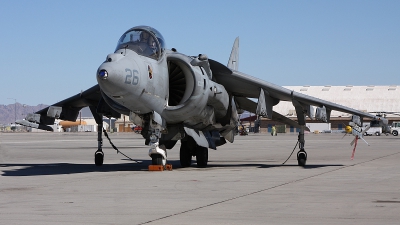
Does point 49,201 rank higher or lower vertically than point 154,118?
lower

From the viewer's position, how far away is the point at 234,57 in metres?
22.9

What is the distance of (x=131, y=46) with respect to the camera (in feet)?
46.5

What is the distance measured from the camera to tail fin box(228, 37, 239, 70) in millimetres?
22625

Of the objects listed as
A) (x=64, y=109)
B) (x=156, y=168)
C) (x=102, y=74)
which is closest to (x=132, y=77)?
(x=102, y=74)

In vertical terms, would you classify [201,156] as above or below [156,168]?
above

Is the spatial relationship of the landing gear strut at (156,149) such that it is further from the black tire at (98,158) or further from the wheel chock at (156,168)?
the black tire at (98,158)

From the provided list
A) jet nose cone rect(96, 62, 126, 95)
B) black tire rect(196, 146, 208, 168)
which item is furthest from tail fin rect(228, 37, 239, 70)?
jet nose cone rect(96, 62, 126, 95)

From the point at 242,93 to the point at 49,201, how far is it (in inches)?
386

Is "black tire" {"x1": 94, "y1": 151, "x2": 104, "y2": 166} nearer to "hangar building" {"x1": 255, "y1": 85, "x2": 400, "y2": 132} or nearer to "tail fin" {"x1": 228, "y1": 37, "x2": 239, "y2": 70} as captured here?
"tail fin" {"x1": 228, "y1": 37, "x2": 239, "y2": 70}

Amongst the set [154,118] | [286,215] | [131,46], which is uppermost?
[131,46]

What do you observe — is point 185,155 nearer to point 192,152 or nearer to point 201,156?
point 192,152

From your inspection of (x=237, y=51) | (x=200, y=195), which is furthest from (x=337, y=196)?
(x=237, y=51)

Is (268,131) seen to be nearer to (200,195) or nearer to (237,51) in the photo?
(237,51)

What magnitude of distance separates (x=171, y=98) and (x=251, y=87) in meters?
2.59
